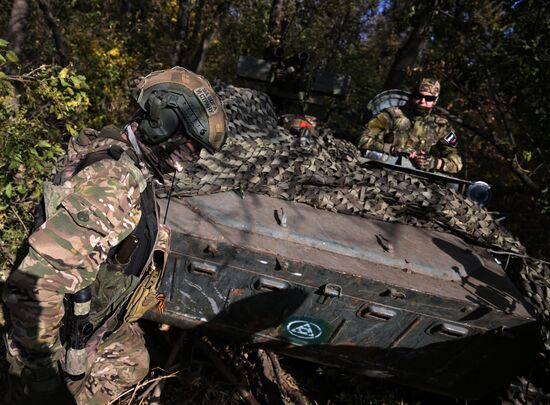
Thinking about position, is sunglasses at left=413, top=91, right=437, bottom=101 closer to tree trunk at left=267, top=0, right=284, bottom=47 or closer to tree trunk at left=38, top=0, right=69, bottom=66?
tree trunk at left=38, top=0, right=69, bottom=66

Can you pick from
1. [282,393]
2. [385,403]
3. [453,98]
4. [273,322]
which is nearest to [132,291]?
[273,322]

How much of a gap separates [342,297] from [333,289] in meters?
0.10

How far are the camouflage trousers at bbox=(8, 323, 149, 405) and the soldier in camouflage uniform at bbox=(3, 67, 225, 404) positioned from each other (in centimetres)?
1

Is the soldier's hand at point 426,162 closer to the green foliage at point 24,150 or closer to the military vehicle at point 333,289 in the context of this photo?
the military vehicle at point 333,289

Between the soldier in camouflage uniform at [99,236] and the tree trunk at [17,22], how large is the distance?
3843mm

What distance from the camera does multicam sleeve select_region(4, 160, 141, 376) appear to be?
5.15 feet

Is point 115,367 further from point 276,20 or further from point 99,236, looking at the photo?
point 276,20

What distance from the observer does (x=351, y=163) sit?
3.77 meters

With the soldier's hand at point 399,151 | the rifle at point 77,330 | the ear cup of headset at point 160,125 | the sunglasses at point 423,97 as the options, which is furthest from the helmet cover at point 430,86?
the rifle at point 77,330

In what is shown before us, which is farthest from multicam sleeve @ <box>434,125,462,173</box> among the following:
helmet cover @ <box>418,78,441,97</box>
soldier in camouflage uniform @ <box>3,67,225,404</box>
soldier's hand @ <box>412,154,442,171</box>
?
soldier in camouflage uniform @ <box>3,67,225,404</box>

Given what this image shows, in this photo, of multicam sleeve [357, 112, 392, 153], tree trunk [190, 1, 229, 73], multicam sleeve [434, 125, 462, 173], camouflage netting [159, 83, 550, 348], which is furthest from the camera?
tree trunk [190, 1, 229, 73]

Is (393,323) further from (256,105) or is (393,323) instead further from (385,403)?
(256,105)

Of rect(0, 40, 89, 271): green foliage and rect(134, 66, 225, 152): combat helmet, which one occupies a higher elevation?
rect(134, 66, 225, 152): combat helmet

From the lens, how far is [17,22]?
499cm
